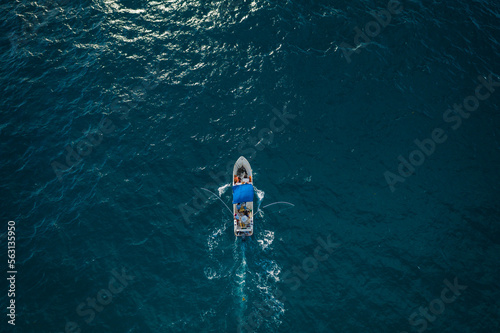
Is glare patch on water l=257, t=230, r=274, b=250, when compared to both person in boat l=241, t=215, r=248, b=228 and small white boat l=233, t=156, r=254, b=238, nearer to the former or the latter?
small white boat l=233, t=156, r=254, b=238

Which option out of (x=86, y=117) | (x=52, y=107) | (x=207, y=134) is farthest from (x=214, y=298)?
(x=52, y=107)

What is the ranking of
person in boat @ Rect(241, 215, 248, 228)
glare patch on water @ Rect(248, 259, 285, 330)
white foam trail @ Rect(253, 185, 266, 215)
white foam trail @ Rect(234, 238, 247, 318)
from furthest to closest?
white foam trail @ Rect(253, 185, 266, 215) < person in boat @ Rect(241, 215, 248, 228) < white foam trail @ Rect(234, 238, 247, 318) < glare patch on water @ Rect(248, 259, 285, 330)

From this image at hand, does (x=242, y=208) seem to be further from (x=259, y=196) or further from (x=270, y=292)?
(x=270, y=292)

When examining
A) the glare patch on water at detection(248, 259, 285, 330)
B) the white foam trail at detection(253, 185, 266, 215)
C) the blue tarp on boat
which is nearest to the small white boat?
the blue tarp on boat

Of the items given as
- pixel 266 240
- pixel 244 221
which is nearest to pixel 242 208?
pixel 244 221

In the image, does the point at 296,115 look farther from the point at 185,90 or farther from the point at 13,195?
the point at 13,195

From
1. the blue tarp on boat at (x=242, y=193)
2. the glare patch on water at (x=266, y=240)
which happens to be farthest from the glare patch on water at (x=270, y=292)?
the blue tarp on boat at (x=242, y=193)
